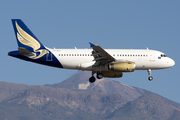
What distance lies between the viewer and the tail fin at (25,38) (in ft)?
208

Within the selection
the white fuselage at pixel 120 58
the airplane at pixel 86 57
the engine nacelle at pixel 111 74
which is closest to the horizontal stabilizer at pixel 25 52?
the airplane at pixel 86 57

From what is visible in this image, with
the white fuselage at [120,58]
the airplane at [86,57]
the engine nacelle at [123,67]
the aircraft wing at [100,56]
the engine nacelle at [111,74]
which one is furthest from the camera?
the engine nacelle at [111,74]

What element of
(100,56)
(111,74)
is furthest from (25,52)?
(111,74)

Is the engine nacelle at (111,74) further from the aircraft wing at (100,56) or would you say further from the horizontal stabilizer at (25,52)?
the horizontal stabilizer at (25,52)

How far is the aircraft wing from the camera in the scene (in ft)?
190

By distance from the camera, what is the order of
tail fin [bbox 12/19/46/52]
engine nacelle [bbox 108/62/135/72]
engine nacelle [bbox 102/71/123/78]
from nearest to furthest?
1. engine nacelle [bbox 108/62/135/72]
2. tail fin [bbox 12/19/46/52]
3. engine nacelle [bbox 102/71/123/78]

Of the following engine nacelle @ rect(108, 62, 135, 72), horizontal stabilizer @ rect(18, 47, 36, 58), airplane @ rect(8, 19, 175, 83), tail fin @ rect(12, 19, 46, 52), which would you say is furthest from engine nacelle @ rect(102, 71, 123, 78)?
horizontal stabilizer @ rect(18, 47, 36, 58)

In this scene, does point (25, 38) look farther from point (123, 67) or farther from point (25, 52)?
point (123, 67)

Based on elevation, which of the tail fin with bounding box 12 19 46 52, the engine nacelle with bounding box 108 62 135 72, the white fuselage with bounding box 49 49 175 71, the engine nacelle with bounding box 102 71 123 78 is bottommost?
the engine nacelle with bounding box 102 71 123 78

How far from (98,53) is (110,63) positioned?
12.2 feet

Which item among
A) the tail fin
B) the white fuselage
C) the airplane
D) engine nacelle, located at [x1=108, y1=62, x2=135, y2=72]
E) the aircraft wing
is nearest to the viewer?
the aircraft wing

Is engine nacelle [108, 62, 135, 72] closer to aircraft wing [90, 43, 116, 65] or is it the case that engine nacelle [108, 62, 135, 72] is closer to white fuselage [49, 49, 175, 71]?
aircraft wing [90, 43, 116, 65]

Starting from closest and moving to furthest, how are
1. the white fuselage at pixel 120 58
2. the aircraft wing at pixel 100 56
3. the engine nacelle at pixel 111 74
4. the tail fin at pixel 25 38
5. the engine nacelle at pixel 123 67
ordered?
the aircraft wing at pixel 100 56 < the engine nacelle at pixel 123 67 < the white fuselage at pixel 120 58 < the tail fin at pixel 25 38 < the engine nacelle at pixel 111 74

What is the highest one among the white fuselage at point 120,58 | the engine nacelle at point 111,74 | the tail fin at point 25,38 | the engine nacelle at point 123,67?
the tail fin at point 25,38
